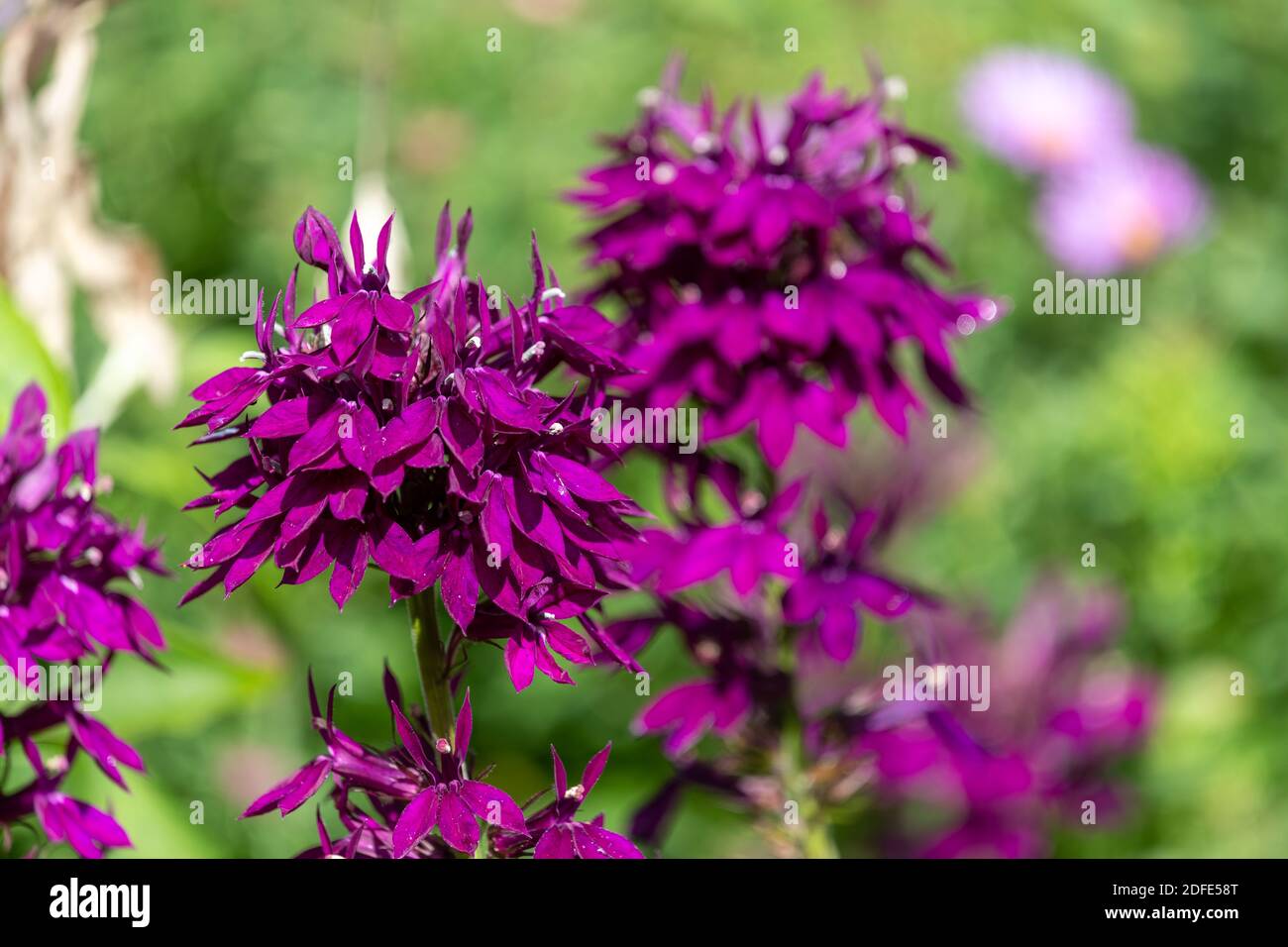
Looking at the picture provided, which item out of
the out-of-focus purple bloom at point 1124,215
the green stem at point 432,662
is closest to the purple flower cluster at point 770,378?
the green stem at point 432,662

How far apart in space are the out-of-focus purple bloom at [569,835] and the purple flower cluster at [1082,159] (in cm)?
385

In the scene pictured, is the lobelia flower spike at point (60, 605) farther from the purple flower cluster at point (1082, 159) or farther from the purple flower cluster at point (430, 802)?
the purple flower cluster at point (1082, 159)

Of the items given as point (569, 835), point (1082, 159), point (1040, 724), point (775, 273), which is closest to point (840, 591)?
point (775, 273)

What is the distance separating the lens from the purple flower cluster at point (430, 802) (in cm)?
117

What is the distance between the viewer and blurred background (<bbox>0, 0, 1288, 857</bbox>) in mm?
2846

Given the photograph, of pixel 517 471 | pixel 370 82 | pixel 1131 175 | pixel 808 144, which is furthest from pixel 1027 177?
pixel 517 471

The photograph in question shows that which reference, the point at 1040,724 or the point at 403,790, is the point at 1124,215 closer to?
the point at 1040,724

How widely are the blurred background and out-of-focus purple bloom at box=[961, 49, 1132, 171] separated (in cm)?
9

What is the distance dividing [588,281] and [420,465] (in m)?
2.60

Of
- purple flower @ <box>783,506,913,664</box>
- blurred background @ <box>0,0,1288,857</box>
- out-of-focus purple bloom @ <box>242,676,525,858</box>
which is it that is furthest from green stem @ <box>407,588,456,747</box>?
blurred background @ <box>0,0,1288,857</box>

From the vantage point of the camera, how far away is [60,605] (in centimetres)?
135

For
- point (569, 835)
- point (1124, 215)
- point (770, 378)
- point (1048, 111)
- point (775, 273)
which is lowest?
point (569, 835)

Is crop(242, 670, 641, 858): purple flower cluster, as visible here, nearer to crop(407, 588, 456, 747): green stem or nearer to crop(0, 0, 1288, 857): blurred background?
crop(407, 588, 456, 747): green stem
